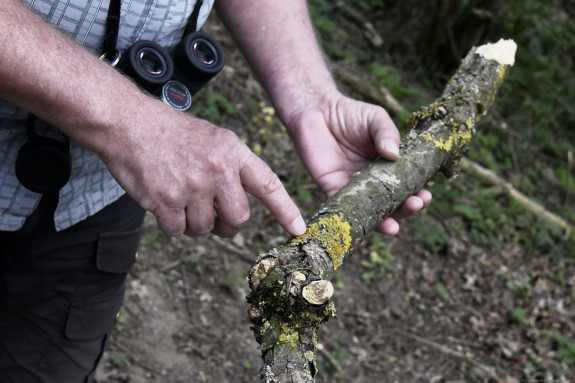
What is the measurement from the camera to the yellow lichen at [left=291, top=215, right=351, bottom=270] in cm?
167

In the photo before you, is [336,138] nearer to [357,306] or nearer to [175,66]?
[175,66]

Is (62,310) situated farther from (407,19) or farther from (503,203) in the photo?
(407,19)

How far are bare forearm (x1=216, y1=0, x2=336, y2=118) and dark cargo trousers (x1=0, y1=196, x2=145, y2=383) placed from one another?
782mm

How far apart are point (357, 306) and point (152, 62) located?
3.27m

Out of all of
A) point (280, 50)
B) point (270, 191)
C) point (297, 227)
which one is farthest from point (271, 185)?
point (280, 50)

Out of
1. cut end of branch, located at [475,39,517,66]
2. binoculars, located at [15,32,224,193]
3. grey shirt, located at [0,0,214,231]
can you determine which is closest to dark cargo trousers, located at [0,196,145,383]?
grey shirt, located at [0,0,214,231]

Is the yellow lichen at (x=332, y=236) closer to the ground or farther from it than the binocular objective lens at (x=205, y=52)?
closer to the ground

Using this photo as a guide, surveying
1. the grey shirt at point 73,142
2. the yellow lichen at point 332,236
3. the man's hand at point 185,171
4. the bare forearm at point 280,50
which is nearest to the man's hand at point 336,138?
the bare forearm at point 280,50

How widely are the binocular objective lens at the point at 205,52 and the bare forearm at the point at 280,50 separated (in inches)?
18.6

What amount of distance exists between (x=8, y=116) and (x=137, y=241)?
83 centimetres

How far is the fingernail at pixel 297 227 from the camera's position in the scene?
165cm

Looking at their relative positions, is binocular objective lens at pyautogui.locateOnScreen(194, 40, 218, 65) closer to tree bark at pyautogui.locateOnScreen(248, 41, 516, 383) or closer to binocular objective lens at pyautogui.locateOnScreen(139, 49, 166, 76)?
binocular objective lens at pyautogui.locateOnScreen(139, 49, 166, 76)

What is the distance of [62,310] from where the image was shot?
2.11 m

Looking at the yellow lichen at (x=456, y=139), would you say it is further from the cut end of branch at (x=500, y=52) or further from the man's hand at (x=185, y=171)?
the man's hand at (x=185, y=171)
